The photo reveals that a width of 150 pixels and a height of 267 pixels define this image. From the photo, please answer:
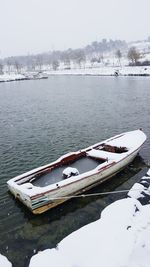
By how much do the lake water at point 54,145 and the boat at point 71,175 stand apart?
0.60 m

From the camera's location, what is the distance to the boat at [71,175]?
1458 cm

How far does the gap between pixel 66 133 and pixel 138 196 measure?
13973 millimetres

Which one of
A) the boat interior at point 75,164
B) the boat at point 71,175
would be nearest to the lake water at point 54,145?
the boat at point 71,175

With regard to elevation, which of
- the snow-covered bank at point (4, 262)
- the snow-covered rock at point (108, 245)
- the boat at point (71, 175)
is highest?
the boat at point (71, 175)

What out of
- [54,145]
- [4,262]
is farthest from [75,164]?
[4,262]

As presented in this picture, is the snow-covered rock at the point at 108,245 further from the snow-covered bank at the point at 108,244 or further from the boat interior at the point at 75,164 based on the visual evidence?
the boat interior at the point at 75,164

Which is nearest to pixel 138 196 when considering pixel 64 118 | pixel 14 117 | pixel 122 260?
pixel 122 260

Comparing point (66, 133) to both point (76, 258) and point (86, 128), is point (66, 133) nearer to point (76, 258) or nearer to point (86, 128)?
point (86, 128)

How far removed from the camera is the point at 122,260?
399 inches

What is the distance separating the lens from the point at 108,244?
11133 millimetres

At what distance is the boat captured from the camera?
1458 cm

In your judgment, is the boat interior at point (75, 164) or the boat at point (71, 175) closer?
the boat at point (71, 175)

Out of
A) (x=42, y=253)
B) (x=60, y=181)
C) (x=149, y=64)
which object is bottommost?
(x=42, y=253)

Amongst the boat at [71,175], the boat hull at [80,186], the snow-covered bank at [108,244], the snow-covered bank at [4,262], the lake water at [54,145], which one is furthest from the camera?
the boat hull at [80,186]
